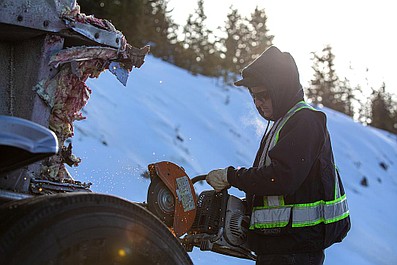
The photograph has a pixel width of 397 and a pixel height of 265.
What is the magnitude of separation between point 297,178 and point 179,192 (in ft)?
2.45

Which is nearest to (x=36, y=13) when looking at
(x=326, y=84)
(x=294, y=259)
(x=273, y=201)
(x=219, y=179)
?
(x=219, y=179)

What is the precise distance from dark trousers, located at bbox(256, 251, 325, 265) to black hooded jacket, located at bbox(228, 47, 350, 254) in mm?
32

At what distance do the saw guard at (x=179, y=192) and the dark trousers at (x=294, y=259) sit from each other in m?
0.51

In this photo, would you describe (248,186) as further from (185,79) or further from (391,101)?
(391,101)

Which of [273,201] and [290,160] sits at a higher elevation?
[290,160]

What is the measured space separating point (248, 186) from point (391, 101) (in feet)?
172

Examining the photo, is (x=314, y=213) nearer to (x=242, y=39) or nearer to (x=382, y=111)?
(x=242, y=39)

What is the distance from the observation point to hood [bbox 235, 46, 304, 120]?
3773 millimetres

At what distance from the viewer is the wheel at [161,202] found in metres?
3.61

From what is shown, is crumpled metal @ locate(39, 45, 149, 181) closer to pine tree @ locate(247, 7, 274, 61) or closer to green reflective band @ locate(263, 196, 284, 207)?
green reflective band @ locate(263, 196, 284, 207)

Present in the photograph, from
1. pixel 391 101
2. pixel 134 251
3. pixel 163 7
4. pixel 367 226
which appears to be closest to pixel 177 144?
pixel 367 226

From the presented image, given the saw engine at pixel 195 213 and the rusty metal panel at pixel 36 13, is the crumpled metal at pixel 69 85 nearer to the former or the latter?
the rusty metal panel at pixel 36 13

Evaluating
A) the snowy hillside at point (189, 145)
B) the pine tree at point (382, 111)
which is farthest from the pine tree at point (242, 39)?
the pine tree at point (382, 111)

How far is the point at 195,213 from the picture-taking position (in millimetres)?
3684
